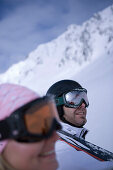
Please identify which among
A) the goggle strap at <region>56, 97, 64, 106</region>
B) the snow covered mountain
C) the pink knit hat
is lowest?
the goggle strap at <region>56, 97, 64, 106</region>

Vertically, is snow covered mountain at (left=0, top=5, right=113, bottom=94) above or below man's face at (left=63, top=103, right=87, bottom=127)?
above

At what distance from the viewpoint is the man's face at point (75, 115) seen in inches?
127

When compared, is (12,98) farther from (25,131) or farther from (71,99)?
(71,99)

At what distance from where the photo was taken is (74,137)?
267 centimetres

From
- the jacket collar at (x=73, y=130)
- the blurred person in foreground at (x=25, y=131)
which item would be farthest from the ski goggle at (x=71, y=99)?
the blurred person in foreground at (x=25, y=131)

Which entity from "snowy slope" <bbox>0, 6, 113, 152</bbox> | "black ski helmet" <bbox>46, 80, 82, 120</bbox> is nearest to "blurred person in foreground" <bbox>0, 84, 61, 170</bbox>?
"black ski helmet" <bbox>46, 80, 82, 120</bbox>

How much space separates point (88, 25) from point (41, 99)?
453 ft

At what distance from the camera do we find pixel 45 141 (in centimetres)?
146

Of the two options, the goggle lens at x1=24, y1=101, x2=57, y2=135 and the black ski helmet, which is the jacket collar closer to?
the black ski helmet

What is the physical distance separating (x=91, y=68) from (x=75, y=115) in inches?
1685

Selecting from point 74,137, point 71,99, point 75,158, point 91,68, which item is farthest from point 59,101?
point 91,68

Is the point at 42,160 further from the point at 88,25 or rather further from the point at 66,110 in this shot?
the point at 88,25

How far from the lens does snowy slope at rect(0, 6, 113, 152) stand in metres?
9.05

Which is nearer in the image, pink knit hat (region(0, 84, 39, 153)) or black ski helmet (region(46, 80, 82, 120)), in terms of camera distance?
pink knit hat (region(0, 84, 39, 153))
